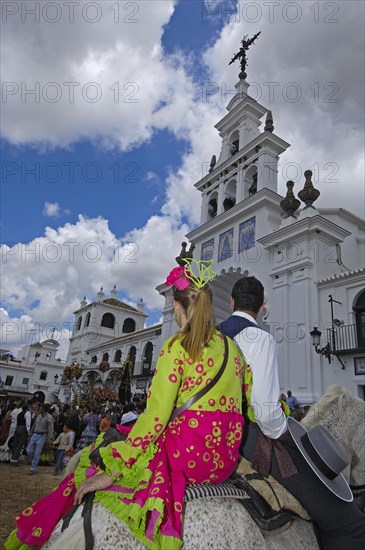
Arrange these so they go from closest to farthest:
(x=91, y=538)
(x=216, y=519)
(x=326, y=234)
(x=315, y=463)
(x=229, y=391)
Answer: (x=91, y=538)
(x=216, y=519)
(x=229, y=391)
(x=315, y=463)
(x=326, y=234)

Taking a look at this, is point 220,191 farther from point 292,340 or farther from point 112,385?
point 112,385

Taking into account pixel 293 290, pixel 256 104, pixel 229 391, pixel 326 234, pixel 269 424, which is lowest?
pixel 269 424

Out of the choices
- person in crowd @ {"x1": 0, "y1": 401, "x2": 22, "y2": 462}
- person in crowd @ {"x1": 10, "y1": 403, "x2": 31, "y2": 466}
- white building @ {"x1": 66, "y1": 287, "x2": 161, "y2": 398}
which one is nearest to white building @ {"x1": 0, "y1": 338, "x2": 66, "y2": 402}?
white building @ {"x1": 66, "y1": 287, "x2": 161, "y2": 398}

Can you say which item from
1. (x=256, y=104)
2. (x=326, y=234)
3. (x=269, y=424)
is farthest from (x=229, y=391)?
(x=256, y=104)

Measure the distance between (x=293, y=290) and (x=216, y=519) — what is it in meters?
12.8

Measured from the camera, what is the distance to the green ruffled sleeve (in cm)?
168

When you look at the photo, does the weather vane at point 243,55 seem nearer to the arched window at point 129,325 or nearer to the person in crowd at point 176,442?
the person in crowd at point 176,442

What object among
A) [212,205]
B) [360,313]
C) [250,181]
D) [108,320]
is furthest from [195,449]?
[108,320]

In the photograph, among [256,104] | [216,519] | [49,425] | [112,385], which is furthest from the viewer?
[112,385]

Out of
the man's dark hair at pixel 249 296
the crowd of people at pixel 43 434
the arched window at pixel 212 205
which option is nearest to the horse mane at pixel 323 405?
the man's dark hair at pixel 249 296

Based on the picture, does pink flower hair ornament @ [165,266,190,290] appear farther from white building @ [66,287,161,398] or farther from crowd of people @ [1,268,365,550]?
white building @ [66,287,161,398]

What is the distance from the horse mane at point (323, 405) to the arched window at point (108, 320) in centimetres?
4304

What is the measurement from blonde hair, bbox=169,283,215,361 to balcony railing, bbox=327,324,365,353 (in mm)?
10985

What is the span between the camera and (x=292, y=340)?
13102mm
